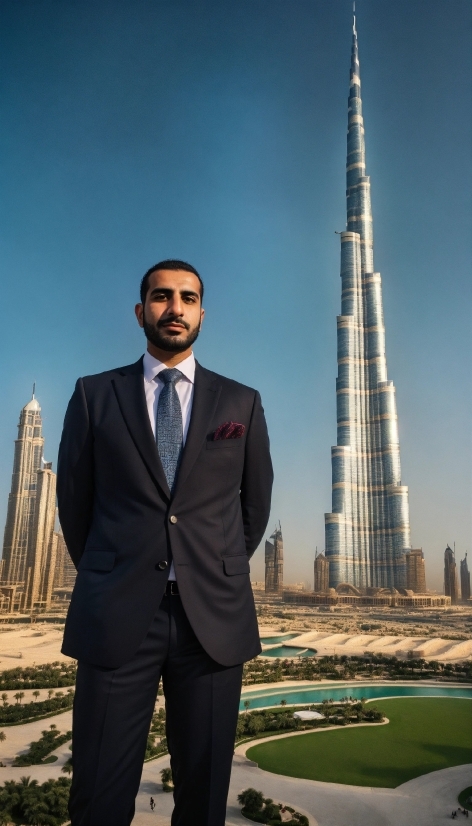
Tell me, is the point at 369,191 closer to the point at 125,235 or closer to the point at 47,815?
the point at 125,235

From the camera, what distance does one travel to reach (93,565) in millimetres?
1541

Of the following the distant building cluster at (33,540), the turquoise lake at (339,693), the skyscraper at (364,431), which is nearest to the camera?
the turquoise lake at (339,693)

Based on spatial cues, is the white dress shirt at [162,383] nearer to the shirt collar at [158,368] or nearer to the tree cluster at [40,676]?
the shirt collar at [158,368]

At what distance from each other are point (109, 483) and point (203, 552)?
12.2 inches

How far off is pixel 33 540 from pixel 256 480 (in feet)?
28.3

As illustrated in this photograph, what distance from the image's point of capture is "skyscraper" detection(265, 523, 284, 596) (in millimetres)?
12898

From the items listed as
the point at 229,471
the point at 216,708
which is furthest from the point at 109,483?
the point at 216,708

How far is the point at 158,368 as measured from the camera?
5.84 feet

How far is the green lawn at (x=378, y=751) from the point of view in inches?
173

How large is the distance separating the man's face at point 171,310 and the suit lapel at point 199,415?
4.9 inches

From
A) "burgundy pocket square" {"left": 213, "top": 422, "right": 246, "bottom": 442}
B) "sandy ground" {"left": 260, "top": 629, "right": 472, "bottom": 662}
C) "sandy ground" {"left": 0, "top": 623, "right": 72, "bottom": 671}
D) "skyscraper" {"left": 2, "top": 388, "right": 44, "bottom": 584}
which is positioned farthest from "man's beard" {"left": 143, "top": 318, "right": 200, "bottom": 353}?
"skyscraper" {"left": 2, "top": 388, "right": 44, "bottom": 584}

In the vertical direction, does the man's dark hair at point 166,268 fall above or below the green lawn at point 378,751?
above

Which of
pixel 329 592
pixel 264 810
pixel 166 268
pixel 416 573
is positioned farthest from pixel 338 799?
pixel 416 573

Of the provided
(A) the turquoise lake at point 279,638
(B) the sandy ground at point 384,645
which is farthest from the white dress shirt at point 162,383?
(A) the turquoise lake at point 279,638
